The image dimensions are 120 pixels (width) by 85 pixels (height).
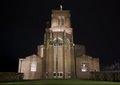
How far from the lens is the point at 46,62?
2167 inches

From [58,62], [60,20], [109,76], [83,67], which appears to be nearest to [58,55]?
[58,62]

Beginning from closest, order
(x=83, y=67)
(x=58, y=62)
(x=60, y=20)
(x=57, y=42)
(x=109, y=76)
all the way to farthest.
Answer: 1. (x=109, y=76)
2. (x=58, y=62)
3. (x=57, y=42)
4. (x=83, y=67)
5. (x=60, y=20)

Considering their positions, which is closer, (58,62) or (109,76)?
(109,76)

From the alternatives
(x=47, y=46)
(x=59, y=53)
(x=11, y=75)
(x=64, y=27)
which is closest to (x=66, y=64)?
(x=59, y=53)

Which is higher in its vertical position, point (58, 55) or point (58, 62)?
point (58, 55)

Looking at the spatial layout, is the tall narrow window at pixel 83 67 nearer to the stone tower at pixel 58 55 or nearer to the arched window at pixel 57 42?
the stone tower at pixel 58 55

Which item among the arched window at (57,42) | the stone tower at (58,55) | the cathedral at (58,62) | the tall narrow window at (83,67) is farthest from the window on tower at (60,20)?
the tall narrow window at (83,67)

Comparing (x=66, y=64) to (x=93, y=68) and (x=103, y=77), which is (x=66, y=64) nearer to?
(x=93, y=68)

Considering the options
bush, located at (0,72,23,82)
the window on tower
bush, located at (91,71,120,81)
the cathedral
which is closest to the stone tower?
the cathedral

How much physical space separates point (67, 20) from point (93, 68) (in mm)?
17252

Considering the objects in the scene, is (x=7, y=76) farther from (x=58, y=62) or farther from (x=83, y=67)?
(x=83, y=67)

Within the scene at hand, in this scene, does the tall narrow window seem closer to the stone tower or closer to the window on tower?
the stone tower

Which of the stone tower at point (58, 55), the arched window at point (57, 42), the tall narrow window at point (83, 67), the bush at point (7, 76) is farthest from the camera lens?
the tall narrow window at point (83, 67)

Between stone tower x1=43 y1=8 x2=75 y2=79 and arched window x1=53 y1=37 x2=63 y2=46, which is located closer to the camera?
stone tower x1=43 y1=8 x2=75 y2=79
